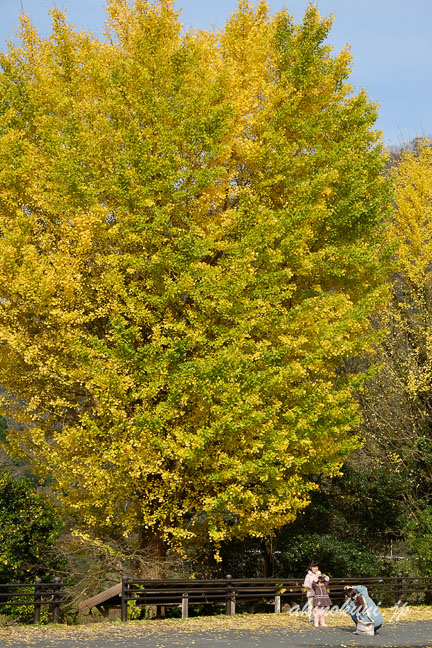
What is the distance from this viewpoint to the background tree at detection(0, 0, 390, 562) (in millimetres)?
12867

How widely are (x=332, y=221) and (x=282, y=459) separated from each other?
610 cm

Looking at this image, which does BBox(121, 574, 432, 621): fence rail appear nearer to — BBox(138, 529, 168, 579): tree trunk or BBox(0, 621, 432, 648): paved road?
BBox(138, 529, 168, 579): tree trunk

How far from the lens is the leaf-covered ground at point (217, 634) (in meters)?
9.94

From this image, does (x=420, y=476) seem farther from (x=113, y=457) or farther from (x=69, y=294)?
(x=69, y=294)

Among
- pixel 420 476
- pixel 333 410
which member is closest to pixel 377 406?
pixel 420 476

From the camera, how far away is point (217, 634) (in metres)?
11.3

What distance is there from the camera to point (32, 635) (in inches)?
426

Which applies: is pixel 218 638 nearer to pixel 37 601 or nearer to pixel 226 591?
pixel 37 601

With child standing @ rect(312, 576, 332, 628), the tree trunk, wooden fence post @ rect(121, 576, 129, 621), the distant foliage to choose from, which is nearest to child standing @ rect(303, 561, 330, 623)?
child standing @ rect(312, 576, 332, 628)

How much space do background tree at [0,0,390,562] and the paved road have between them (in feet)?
6.55

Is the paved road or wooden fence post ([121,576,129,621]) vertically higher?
wooden fence post ([121,576,129,621])

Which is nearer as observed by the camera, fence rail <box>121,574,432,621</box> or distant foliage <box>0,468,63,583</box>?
fence rail <box>121,574,432,621</box>

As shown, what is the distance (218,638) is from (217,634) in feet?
1.91

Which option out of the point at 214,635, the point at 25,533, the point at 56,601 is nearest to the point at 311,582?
the point at 214,635
